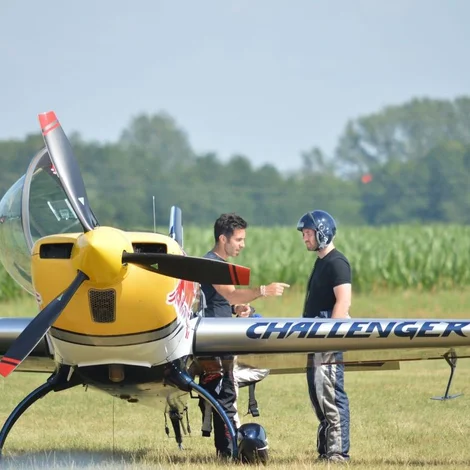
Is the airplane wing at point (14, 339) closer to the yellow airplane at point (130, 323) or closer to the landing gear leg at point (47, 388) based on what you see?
the yellow airplane at point (130, 323)

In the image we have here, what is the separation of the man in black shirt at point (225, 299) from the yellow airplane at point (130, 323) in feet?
0.74

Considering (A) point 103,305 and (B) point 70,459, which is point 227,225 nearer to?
(A) point 103,305

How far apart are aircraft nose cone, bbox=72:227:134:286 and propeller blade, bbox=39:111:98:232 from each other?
1.68ft

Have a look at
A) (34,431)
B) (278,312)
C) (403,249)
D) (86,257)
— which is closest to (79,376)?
(86,257)

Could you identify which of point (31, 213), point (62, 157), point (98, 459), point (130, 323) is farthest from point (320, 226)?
point (98, 459)

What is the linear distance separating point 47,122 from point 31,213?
35.9 inches

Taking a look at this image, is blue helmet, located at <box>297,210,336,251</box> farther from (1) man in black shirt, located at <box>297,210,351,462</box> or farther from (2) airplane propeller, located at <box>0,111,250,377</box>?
(2) airplane propeller, located at <box>0,111,250,377</box>

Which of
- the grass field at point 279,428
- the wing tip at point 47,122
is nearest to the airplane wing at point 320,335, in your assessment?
the grass field at point 279,428

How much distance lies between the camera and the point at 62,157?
26.8 feet

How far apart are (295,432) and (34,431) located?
2.67m

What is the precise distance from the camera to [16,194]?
8.88 meters

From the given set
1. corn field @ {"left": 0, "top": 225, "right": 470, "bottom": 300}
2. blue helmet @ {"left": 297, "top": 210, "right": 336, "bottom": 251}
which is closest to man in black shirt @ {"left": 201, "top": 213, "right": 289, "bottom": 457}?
blue helmet @ {"left": 297, "top": 210, "right": 336, "bottom": 251}

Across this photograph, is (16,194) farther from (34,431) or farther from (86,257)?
(34,431)

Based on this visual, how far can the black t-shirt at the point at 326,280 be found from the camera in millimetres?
8898
